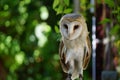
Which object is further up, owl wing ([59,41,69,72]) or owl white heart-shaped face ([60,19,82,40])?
owl white heart-shaped face ([60,19,82,40])

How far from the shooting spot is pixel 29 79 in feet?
10.8

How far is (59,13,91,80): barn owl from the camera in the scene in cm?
95

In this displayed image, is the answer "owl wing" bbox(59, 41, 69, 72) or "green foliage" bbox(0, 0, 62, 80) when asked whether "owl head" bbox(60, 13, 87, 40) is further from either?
"green foliage" bbox(0, 0, 62, 80)

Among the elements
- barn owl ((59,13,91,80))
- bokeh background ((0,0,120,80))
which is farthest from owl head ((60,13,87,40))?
bokeh background ((0,0,120,80))

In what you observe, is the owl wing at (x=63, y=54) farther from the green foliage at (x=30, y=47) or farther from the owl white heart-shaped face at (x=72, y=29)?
the green foliage at (x=30, y=47)

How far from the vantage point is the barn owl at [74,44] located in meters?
0.95

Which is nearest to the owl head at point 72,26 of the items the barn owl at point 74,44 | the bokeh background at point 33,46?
the barn owl at point 74,44

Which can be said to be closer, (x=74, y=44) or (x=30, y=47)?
(x=74, y=44)

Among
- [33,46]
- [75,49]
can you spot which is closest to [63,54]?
[75,49]

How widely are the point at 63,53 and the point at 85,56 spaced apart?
0.05 metres

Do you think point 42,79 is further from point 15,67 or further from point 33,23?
point 33,23

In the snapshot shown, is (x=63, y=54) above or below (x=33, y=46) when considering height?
above

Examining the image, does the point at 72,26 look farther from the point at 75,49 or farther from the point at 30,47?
the point at 30,47

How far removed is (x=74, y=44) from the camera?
992 mm
